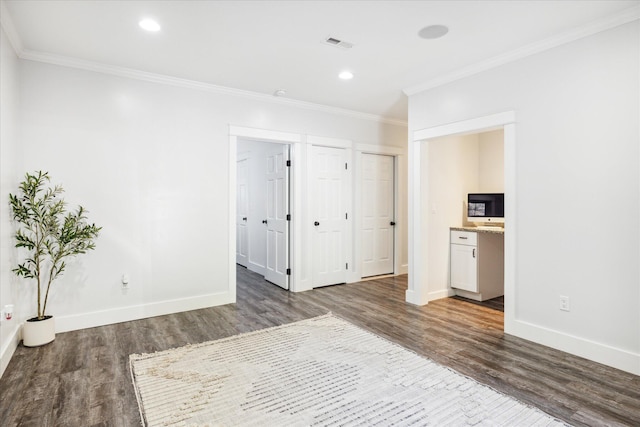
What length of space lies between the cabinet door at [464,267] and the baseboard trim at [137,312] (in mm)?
2858

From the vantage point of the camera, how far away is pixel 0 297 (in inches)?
101

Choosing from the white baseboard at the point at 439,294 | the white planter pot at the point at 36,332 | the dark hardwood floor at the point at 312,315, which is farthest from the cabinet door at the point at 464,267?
the white planter pot at the point at 36,332

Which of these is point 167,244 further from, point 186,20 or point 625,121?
point 625,121

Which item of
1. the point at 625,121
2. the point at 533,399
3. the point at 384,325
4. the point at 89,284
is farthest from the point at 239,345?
the point at 625,121

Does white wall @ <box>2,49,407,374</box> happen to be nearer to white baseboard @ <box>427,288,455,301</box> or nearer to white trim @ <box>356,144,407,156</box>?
white trim @ <box>356,144,407,156</box>

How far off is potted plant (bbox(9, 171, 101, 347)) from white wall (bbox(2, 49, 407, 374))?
12cm

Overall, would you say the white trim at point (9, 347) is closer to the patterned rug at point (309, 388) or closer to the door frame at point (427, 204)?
the patterned rug at point (309, 388)

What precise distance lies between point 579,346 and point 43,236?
15.3ft

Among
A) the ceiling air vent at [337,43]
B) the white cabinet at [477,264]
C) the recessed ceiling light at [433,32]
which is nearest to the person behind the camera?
the recessed ceiling light at [433,32]

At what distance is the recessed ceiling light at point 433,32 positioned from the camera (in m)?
2.77

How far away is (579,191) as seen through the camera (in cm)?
288

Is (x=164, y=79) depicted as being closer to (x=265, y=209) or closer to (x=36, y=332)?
(x=265, y=209)

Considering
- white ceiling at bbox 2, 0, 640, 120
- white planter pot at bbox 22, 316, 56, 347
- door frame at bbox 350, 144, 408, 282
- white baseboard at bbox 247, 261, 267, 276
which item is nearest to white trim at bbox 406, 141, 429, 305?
white ceiling at bbox 2, 0, 640, 120

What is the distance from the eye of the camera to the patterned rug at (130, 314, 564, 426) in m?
2.01
